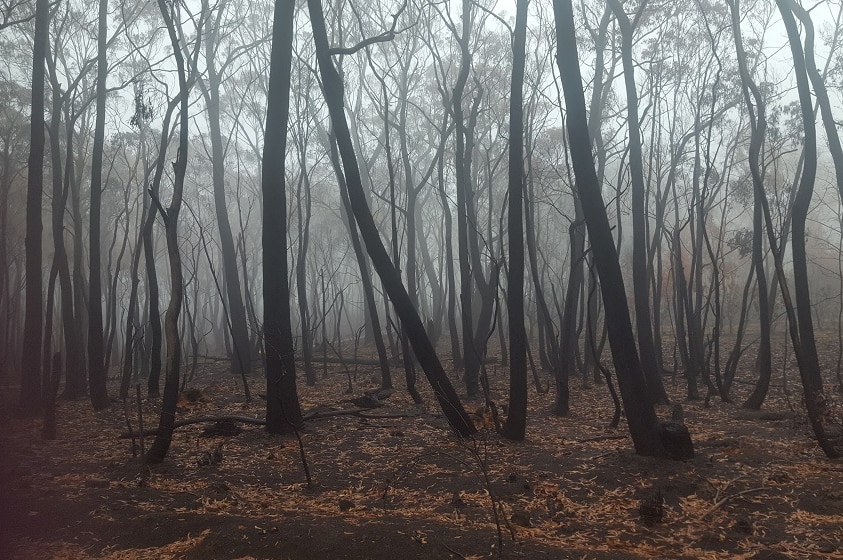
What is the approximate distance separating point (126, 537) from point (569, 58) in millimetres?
4878

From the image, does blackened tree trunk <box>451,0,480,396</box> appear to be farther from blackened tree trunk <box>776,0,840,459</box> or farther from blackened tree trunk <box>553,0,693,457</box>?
blackened tree trunk <box>776,0,840,459</box>

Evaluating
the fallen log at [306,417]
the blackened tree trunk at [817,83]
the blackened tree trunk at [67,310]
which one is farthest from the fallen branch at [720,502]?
the blackened tree trunk at [67,310]

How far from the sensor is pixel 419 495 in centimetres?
436

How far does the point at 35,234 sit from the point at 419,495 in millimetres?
6782

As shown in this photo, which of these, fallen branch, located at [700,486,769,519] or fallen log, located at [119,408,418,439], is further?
fallen log, located at [119,408,418,439]

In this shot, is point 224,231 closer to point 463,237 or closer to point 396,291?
point 463,237

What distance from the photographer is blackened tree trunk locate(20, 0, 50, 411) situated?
7965 millimetres

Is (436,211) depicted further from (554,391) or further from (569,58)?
(569,58)

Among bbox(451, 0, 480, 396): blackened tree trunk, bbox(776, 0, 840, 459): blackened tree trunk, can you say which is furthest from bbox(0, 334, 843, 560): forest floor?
bbox(451, 0, 480, 396): blackened tree trunk

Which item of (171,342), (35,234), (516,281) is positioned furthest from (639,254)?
(35,234)

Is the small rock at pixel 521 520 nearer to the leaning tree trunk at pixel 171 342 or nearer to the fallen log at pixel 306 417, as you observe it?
the leaning tree trunk at pixel 171 342

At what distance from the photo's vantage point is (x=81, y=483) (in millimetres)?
4707

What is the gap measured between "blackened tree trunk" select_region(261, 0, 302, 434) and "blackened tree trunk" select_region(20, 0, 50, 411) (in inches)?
149

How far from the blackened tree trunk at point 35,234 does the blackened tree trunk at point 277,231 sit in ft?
12.4
